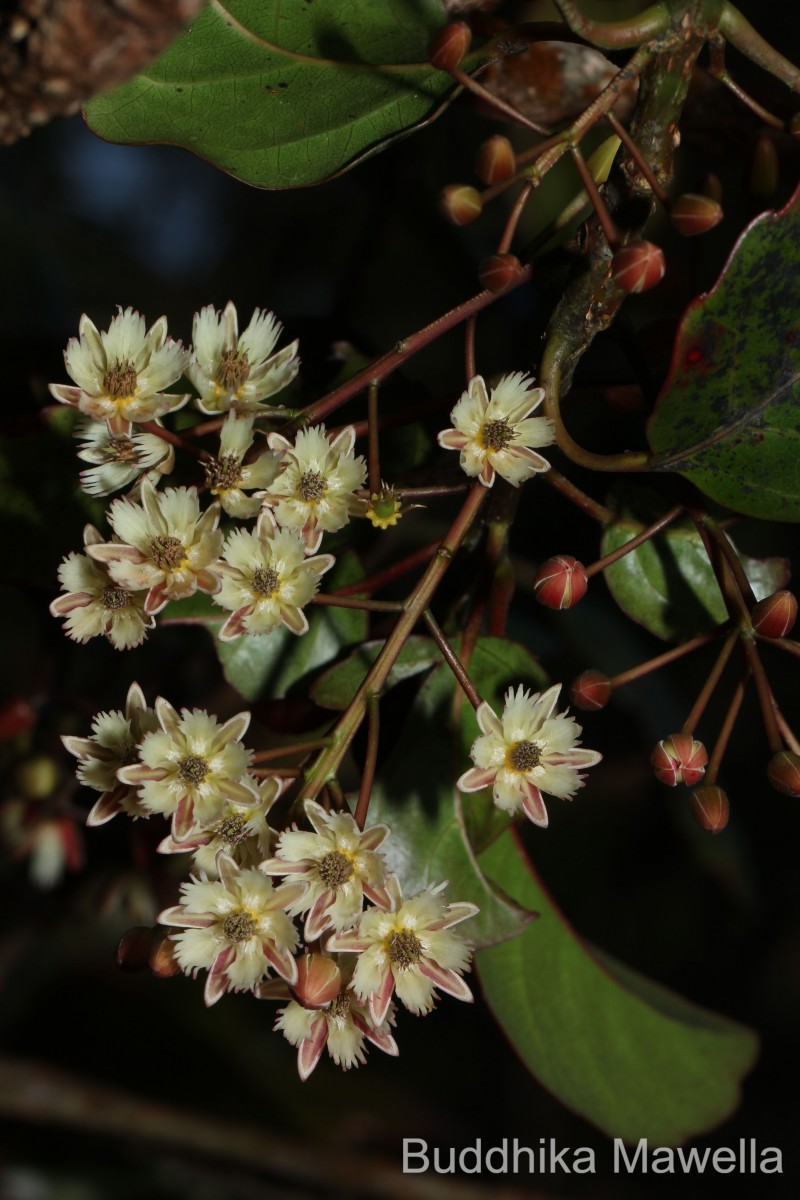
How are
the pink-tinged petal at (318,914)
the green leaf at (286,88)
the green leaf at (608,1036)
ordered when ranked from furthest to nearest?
1. the green leaf at (608,1036)
2. the green leaf at (286,88)
3. the pink-tinged petal at (318,914)

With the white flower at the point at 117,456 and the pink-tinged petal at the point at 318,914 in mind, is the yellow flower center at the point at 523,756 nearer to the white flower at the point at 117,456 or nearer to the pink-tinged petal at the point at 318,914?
the pink-tinged petal at the point at 318,914

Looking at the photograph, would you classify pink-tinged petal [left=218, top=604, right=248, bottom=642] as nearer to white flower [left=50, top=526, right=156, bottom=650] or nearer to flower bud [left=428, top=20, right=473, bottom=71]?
white flower [left=50, top=526, right=156, bottom=650]

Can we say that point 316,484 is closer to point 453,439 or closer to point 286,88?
point 453,439

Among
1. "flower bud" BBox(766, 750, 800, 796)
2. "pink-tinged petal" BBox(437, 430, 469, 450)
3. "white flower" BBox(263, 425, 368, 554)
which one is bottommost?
"flower bud" BBox(766, 750, 800, 796)

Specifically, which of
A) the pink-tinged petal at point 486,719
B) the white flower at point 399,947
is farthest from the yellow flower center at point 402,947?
the pink-tinged petal at point 486,719

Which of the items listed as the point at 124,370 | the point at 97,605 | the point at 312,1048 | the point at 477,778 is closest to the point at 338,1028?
the point at 312,1048

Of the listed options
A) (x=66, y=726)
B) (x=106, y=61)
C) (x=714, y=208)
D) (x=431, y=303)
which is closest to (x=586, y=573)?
(x=714, y=208)

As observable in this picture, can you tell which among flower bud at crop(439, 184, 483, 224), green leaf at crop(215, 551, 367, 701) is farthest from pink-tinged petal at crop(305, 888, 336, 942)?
flower bud at crop(439, 184, 483, 224)
